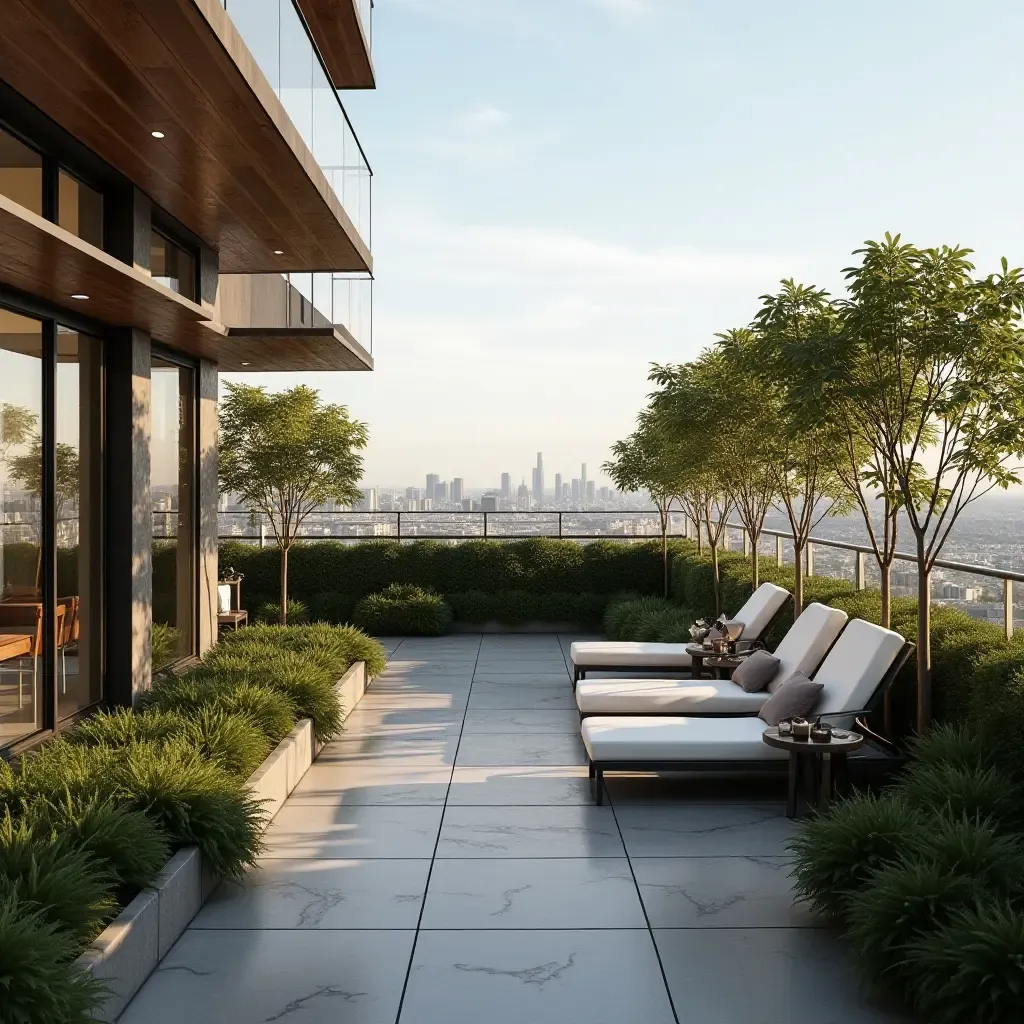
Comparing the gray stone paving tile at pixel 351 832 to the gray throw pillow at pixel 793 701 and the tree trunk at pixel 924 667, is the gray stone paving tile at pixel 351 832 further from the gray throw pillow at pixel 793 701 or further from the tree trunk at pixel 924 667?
the tree trunk at pixel 924 667

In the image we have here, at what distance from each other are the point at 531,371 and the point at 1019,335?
849 inches

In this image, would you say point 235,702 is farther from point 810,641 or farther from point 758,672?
point 810,641

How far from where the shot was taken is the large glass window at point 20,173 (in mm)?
7266

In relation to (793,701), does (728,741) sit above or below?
below

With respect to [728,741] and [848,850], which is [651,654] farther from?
[848,850]

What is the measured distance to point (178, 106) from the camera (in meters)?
7.02

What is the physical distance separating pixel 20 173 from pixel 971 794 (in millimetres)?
6860

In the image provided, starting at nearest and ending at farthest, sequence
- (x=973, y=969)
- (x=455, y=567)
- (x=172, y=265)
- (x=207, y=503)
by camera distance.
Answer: (x=973, y=969)
(x=172, y=265)
(x=207, y=503)
(x=455, y=567)

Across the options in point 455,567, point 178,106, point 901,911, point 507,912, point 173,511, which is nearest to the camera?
point 901,911

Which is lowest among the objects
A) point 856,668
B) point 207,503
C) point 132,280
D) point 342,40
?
point 856,668

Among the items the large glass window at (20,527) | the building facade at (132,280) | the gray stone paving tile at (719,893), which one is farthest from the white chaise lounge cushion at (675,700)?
the large glass window at (20,527)

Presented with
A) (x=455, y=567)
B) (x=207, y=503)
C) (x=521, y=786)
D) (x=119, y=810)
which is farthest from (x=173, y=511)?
(x=455, y=567)

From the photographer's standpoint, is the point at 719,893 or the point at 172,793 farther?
the point at 719,893

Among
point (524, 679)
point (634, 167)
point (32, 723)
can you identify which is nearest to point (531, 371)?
point (634, 167)
